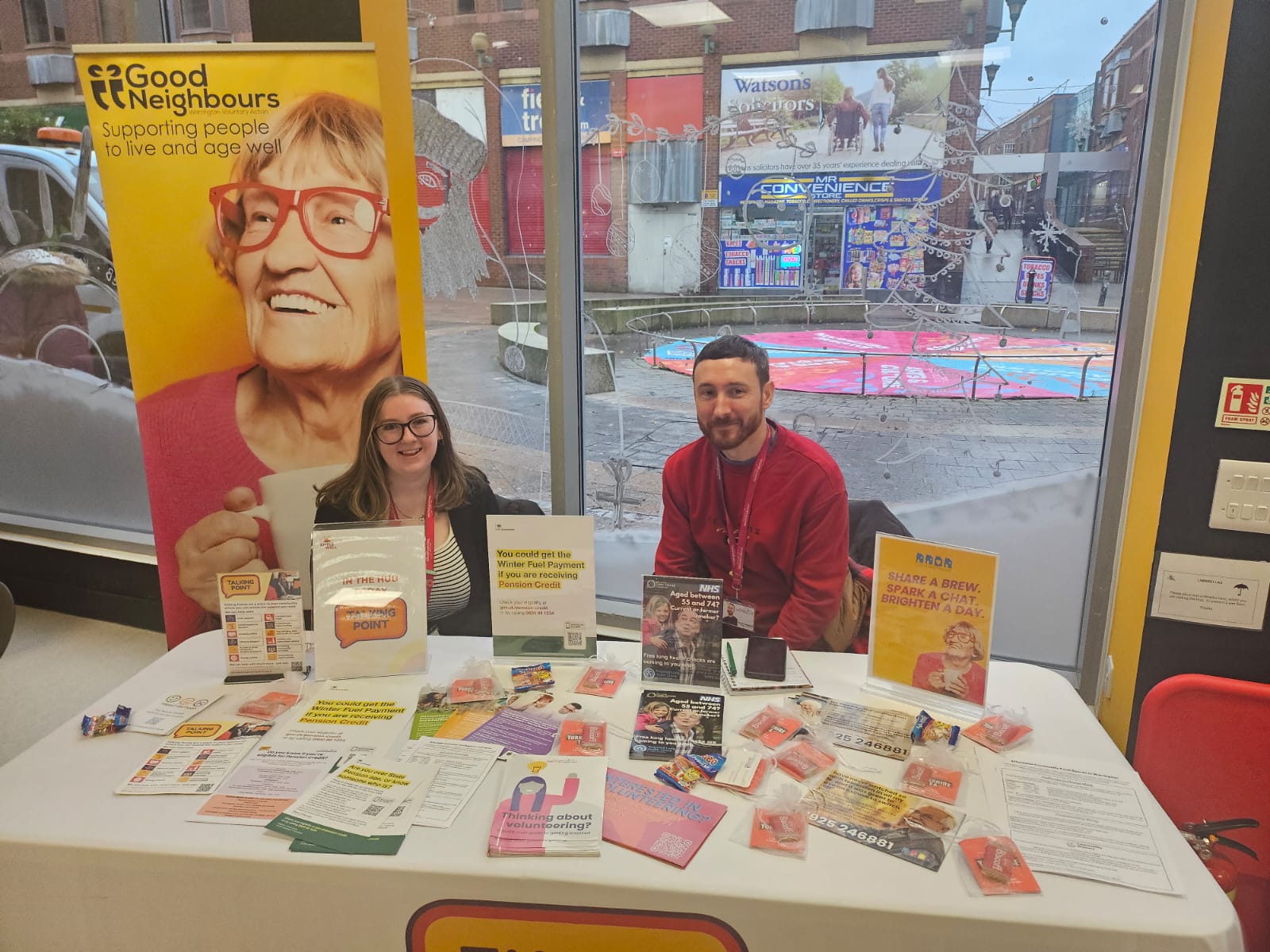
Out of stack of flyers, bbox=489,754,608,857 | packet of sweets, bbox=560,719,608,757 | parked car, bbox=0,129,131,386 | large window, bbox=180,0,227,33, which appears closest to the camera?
stack of flyers, bbox=489,754,608,857

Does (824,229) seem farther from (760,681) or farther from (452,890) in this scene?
(452,890)

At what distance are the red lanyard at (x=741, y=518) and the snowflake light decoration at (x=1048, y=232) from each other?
1.03 m

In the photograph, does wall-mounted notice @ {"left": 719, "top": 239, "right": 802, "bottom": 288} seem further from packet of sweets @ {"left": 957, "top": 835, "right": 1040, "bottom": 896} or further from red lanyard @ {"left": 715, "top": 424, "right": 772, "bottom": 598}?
packet of sweets @ {"left": 957, "top": 835, "right": 1040, "bottom": 896}

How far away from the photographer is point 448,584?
2361mm

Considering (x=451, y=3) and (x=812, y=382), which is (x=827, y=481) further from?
(x=451, y=3)

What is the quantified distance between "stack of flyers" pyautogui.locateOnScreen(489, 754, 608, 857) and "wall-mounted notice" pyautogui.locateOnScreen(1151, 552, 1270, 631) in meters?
1.63

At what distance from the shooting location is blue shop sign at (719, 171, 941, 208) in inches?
94.8

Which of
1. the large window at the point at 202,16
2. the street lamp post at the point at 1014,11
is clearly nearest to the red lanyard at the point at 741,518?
the street lamp post at the point at 1014,11

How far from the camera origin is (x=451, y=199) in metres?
2.78

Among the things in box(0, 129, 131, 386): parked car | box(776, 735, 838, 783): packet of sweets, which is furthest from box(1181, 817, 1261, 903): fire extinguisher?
box(0, 129, 131, 386): parked car

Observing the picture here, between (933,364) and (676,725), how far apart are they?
1.57 metres

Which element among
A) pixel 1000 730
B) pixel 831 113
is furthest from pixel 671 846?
pixel 831 113

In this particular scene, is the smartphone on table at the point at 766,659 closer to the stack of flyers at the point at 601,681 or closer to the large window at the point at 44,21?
the stack of flyers at the point at 601,681

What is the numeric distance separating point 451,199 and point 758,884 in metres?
2.40
